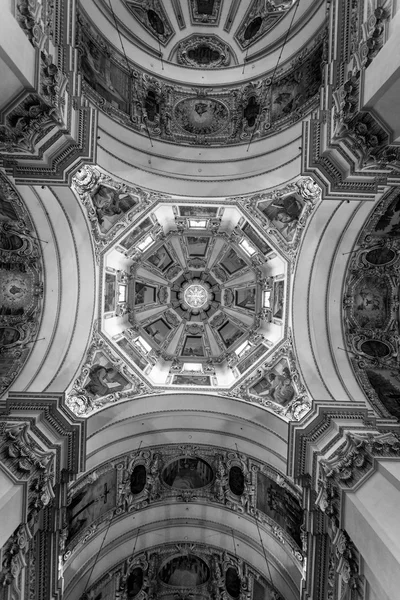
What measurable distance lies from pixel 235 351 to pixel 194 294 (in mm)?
3523

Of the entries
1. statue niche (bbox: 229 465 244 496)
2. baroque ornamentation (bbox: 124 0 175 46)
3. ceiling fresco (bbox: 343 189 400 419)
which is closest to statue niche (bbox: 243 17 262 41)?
baroque ornamentation (bbox: 124 0 175 46)

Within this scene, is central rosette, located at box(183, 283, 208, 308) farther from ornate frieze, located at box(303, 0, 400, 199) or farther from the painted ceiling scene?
ornate frieze, located at box(303, 0, 400, 199)

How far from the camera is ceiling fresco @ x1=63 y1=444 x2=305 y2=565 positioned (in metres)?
13.4

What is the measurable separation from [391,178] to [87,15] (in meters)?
8.96

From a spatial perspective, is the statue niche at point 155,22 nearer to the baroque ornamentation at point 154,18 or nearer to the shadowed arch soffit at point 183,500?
the baroque ornamentation at point 154,18

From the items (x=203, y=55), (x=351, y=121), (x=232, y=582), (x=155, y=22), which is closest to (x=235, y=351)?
(x=232, y=582)

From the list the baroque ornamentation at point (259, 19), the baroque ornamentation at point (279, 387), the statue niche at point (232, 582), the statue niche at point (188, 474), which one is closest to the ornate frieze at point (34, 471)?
the statue niche at point (188, 474)

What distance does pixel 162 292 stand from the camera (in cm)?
1859

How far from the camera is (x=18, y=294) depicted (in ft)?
41.9

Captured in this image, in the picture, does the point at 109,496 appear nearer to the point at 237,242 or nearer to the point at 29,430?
the point at 29,430

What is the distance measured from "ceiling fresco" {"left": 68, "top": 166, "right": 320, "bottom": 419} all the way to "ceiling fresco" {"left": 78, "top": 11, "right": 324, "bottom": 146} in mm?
1980

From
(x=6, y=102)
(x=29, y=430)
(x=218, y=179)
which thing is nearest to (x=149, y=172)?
(x=218, y=179)

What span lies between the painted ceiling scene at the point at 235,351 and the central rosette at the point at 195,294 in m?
2.60

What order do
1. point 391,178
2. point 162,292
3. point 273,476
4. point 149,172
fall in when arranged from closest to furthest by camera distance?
point 391,178
point 149,172
point 273,476
point 162,292
